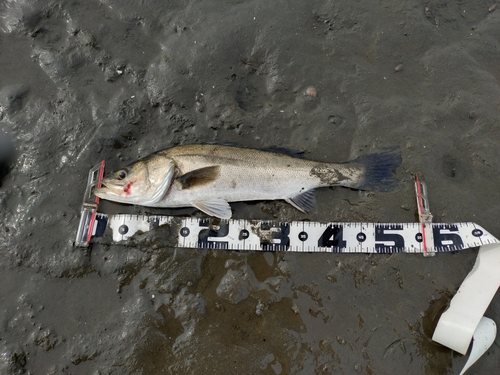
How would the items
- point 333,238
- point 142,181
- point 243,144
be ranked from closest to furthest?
point 142,181 < point 333,238 < point 243,144

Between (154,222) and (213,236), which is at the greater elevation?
(154,222)

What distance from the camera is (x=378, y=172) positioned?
398 centimetres

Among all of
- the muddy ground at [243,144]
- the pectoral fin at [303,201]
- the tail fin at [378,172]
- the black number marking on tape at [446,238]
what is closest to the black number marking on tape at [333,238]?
the muddy ground at [243,144]

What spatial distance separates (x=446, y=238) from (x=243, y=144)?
262 centimetres

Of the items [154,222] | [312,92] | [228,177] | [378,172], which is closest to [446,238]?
[378,172]

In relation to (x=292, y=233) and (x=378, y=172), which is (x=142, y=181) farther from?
(x=378, y=172)

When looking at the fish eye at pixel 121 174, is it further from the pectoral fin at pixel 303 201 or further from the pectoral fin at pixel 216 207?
the pectoral fin at pixel 303 201

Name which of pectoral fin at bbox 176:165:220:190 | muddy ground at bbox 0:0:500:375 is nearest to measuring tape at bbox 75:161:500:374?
muddy ground at bbox 0:0:500:375

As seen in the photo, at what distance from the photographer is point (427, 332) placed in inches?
145

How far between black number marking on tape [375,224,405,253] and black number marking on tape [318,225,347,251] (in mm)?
393

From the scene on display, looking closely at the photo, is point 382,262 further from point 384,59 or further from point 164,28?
point 164,28

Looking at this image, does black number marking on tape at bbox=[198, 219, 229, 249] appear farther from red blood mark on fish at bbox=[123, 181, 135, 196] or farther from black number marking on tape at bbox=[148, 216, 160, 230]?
red blood mark on fish at bbox=[123, 181, 135, 196]

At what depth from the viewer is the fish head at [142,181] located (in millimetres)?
3803

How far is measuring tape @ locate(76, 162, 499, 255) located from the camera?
3.87 m
